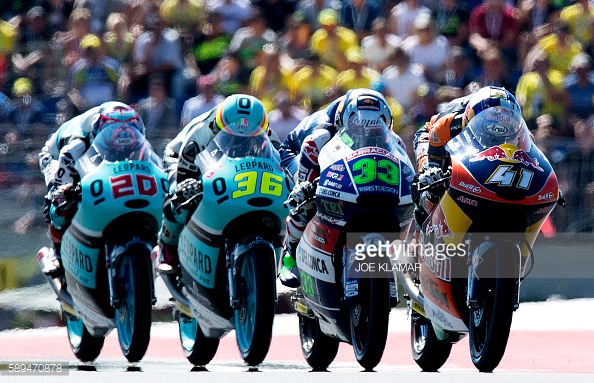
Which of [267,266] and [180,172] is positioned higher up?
[180,172]

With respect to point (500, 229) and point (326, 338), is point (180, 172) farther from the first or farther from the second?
point (500, 229)

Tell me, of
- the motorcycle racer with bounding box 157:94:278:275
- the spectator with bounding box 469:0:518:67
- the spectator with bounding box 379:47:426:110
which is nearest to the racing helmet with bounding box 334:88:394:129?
the motorcycle racer with bounding box 157:94:278:275

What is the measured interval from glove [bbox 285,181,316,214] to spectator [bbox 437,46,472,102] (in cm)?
609

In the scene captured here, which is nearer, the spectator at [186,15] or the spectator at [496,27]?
the spectator at [496,27]

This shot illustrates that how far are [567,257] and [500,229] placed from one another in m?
5.91

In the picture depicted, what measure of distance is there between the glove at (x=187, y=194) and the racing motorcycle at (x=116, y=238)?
1.02ft

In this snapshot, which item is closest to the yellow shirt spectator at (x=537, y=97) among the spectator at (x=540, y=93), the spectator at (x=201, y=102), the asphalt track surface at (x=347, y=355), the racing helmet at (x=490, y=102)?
the spectator at (x=540, y=93)

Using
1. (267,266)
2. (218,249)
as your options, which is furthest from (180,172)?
(267,266)

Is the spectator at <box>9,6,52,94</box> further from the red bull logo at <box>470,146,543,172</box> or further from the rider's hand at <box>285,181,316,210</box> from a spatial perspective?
the red bull logo at <box>470,146,543,172</box>

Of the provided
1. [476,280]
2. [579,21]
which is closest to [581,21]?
[579,21]

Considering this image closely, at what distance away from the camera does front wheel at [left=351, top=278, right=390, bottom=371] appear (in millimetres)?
8633

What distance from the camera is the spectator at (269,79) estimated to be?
52.2 ft

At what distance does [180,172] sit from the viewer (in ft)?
33.9

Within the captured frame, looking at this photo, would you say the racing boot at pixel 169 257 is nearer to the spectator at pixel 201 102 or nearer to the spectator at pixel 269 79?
the spectator at pixel 201 102
